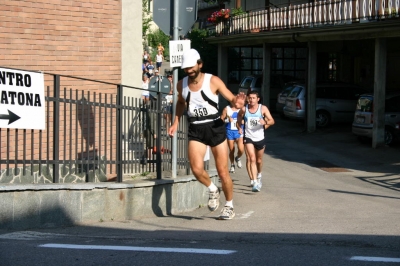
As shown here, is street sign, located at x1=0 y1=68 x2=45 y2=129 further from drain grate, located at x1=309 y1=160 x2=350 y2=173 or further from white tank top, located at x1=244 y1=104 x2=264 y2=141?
drain grate, located at x1=309 y1=160 x2=350 y2=173

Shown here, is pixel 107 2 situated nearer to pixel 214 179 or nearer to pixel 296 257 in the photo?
pixel 214 179

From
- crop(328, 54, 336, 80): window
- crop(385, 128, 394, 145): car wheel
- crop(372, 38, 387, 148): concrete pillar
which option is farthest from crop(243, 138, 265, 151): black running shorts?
crop(328, 54, 336, 80): window

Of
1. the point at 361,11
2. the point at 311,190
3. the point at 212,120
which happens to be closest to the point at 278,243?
the point at 212,120

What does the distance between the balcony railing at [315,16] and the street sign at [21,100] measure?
14.1 m

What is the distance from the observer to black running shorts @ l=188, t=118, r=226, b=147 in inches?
349

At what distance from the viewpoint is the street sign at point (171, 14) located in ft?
35.2

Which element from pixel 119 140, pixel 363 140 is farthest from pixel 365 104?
pixel 119 140

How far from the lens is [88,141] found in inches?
395

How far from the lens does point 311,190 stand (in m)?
14.8

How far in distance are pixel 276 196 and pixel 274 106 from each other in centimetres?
2036

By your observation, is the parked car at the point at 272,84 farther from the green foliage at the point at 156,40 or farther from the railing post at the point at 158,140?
the green foliage at the point at 156,40

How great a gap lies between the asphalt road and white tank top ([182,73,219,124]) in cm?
135

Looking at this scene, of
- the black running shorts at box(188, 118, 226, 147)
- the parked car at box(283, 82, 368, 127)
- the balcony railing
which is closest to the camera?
the black running shorts at box(188, 118, 226, 147)

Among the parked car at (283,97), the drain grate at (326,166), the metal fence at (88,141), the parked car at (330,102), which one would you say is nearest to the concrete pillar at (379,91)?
the drain grate at (326,166)
